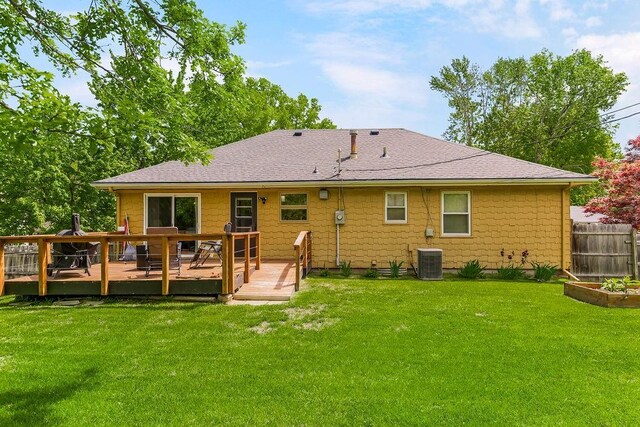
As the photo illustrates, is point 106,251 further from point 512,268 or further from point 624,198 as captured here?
point 624,198

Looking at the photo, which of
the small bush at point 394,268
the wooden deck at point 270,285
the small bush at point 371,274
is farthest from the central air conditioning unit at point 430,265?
the wooden deck at point 270,285

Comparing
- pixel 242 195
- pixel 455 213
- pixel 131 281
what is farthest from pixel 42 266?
pixel 455 213

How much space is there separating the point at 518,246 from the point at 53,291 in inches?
443

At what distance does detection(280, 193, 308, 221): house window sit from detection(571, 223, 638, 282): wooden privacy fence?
7691mm

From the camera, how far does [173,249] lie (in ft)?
26.8

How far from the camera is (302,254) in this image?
9.89 meters

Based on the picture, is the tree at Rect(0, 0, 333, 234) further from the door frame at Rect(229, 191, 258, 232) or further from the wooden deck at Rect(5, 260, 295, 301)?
the door frame at Rect(229, 191, 258, 232)

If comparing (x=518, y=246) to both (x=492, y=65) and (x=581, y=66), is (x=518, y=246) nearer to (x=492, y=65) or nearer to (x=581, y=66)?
(x=581, y=66)

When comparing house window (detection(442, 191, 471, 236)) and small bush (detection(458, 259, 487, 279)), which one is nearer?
small bush (detection(458, 259, 487, 279))

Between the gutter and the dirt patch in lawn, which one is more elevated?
the gutter

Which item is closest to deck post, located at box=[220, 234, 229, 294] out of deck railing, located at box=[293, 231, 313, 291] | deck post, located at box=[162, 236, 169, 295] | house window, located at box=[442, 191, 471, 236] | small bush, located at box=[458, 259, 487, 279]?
deck post, located at box=[162, 236, 169, 295]

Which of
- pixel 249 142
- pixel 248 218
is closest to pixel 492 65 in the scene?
pixel 249 142

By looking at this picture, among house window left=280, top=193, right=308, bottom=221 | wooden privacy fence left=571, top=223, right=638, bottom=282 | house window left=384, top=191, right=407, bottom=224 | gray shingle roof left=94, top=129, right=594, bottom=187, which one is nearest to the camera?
wooden privacy fence left=571, top=223, right=638, bottom=282

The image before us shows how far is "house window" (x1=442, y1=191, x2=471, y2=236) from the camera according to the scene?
1132 centimetres
